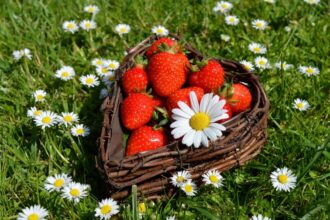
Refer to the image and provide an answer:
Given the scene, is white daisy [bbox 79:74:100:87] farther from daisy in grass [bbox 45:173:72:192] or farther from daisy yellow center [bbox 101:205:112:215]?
daisy yellow center [bbox 101:205:112:215]

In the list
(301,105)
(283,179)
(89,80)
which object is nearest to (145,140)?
(283,179)

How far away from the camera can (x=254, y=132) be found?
225 cm

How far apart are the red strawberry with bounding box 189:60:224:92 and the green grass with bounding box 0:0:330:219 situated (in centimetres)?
40

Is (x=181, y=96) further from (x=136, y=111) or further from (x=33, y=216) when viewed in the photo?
(x=33, y=216)

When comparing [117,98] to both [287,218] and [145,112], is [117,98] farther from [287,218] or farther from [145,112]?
[287,218]

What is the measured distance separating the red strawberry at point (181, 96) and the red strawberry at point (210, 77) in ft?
0.13

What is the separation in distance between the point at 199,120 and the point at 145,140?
248 mm

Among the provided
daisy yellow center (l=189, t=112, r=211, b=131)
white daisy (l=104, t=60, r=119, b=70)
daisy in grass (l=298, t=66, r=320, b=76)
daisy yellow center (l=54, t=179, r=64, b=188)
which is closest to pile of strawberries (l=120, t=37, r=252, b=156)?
daisy yellow center (l=189, t=112, r=211, b=131)

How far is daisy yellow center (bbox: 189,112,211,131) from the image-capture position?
7.20 ft

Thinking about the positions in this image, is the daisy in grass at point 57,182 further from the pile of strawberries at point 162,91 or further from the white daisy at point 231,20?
the white daisy at point 231,20

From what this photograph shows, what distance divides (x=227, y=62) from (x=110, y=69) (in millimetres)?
787

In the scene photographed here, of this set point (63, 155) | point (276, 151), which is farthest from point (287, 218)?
point (63, 155)

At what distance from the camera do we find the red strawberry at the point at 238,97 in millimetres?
2299

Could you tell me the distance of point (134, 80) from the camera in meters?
2.40
